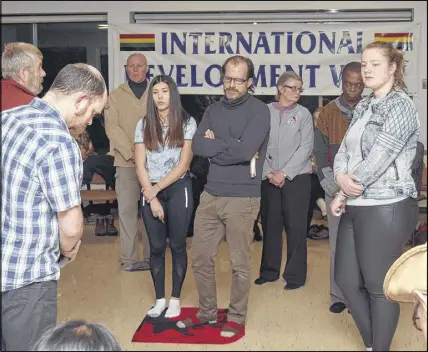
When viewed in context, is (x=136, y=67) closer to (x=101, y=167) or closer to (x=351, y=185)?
(x=101, y=167)

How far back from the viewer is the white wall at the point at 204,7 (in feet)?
23.8

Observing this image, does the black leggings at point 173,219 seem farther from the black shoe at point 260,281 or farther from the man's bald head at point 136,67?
the man's bald head at point 136,67

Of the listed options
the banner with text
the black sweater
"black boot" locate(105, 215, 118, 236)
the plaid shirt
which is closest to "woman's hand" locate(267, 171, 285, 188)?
the black sweater

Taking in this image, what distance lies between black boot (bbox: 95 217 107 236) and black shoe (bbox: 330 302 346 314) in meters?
2.94

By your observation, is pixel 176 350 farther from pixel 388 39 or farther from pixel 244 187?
pixel 388 39

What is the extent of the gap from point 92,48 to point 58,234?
582 cm

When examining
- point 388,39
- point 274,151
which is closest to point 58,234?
point 274,151

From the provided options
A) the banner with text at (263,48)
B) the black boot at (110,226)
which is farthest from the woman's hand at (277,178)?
the banner with text at (263,48)

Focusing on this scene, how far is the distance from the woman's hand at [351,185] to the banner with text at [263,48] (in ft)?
13.1

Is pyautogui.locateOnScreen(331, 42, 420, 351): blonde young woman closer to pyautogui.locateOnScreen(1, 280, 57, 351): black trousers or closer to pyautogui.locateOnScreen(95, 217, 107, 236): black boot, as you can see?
pyautogui.locateOnScreen(1, 280, 57, 351): black trousers

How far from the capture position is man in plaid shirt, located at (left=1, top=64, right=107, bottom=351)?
6.75 feet

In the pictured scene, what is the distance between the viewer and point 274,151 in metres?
4.61

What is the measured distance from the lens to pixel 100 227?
6.59m

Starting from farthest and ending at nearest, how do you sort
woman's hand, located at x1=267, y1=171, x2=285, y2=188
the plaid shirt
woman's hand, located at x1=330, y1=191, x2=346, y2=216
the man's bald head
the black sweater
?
the man's bald head
woman's hand, located at x1=267, y1=171, x2=285, y2=188
the black sweater
woman's hand, located at x1=330, y1=191, x2=346, y2=216
the plaid shirt
